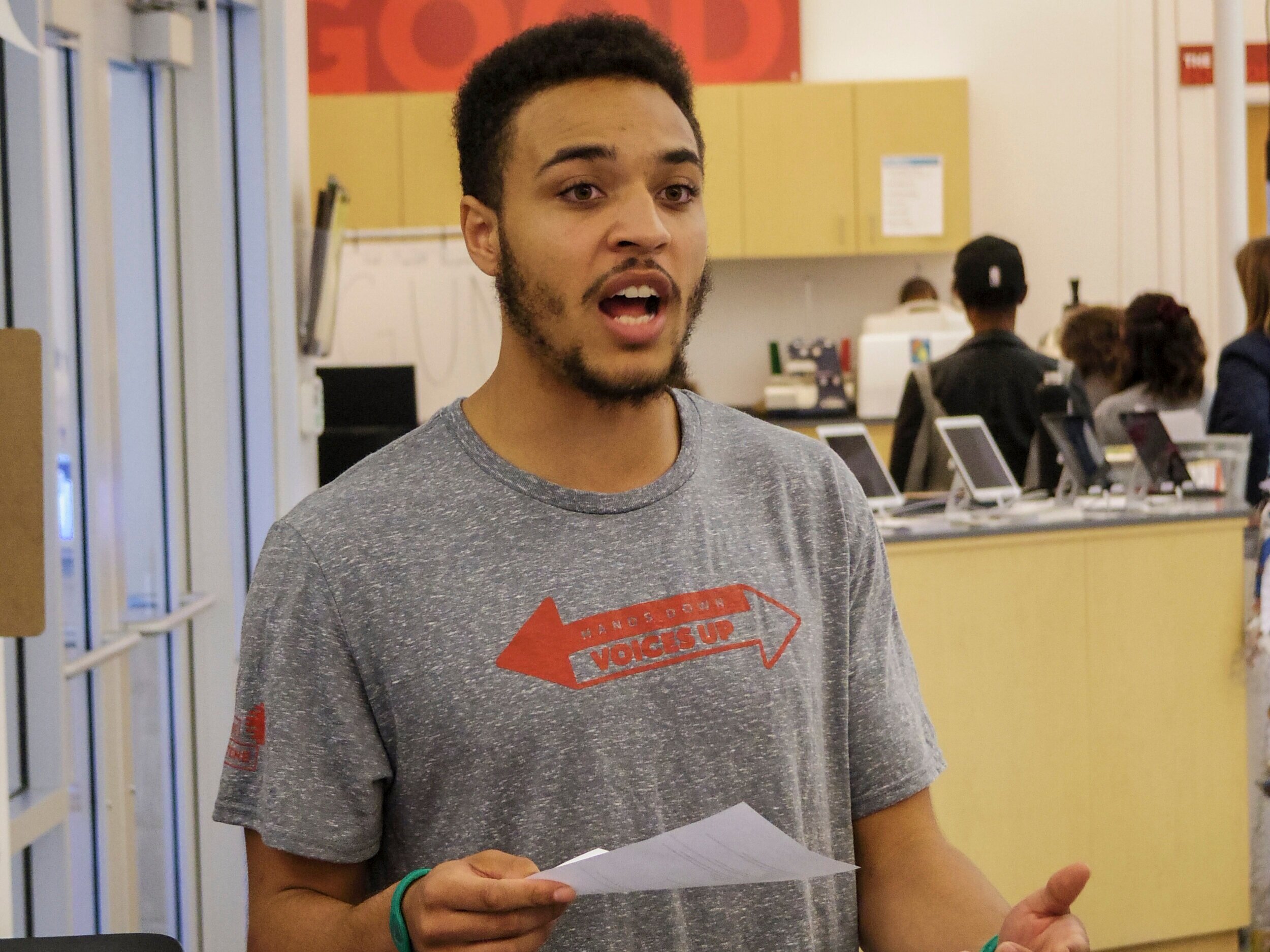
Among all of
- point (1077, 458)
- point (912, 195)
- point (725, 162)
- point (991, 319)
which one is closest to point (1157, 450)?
point (1077, 458)

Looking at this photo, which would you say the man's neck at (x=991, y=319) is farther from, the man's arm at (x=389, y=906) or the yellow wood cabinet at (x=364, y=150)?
the yellow wood cabinet at (x=364, y=150)

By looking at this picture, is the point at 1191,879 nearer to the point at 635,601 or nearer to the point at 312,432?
the point at 312,432

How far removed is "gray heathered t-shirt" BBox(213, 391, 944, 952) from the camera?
1111mm

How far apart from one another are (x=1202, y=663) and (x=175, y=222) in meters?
2.58

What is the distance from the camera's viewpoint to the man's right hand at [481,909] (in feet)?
3.03

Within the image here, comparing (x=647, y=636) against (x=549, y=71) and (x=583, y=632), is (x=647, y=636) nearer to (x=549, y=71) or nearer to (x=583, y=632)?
(x=583, y=632)

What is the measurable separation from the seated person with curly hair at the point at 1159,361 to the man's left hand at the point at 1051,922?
10.9ft

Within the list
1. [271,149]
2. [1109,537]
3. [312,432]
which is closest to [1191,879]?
[1109,537]

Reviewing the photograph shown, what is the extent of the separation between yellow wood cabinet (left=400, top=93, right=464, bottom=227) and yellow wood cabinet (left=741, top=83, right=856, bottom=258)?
4.68 feet

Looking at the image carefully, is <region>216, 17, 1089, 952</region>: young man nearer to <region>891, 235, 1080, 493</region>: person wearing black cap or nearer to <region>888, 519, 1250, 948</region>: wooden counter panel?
<region>888, 519, 1250, 948</region>: wooden counter panel

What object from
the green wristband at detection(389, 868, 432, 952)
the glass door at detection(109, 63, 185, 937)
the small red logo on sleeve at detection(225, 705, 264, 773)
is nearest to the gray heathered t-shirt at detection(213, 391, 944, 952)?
the small red logo on sleeve at detection(225, 705, 264, 773)

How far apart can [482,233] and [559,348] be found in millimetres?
162

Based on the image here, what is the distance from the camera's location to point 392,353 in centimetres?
465

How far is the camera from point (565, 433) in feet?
3.94
